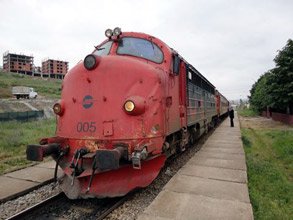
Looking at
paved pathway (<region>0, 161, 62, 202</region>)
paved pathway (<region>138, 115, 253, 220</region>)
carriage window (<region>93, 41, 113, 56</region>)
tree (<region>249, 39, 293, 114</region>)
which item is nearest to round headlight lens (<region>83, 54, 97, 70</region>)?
carriage window (<region>93, 41, 113, 56</region>)

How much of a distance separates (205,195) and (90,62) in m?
3.47

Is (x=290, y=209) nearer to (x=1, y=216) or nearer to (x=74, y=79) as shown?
(x=74, y=79)

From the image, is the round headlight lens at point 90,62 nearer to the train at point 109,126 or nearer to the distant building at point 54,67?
the train at point 109,126

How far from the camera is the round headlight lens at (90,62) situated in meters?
5.24

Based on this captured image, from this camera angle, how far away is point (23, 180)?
22.9ft

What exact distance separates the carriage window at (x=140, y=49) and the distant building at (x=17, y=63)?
321ft

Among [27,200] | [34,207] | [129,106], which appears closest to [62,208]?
[34,207]

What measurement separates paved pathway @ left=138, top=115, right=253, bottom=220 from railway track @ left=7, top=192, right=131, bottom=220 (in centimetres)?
86

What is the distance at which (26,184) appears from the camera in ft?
21.7

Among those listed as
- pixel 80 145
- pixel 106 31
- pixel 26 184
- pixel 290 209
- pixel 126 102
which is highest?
pixel 106 31

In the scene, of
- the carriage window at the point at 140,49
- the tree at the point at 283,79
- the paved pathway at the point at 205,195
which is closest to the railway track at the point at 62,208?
the paved pathway at the point at 205,195

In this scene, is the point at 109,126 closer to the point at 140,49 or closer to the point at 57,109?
the point at 57,109

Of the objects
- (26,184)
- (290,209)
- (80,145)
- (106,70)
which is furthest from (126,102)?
(290,209)

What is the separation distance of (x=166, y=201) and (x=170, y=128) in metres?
1.70
